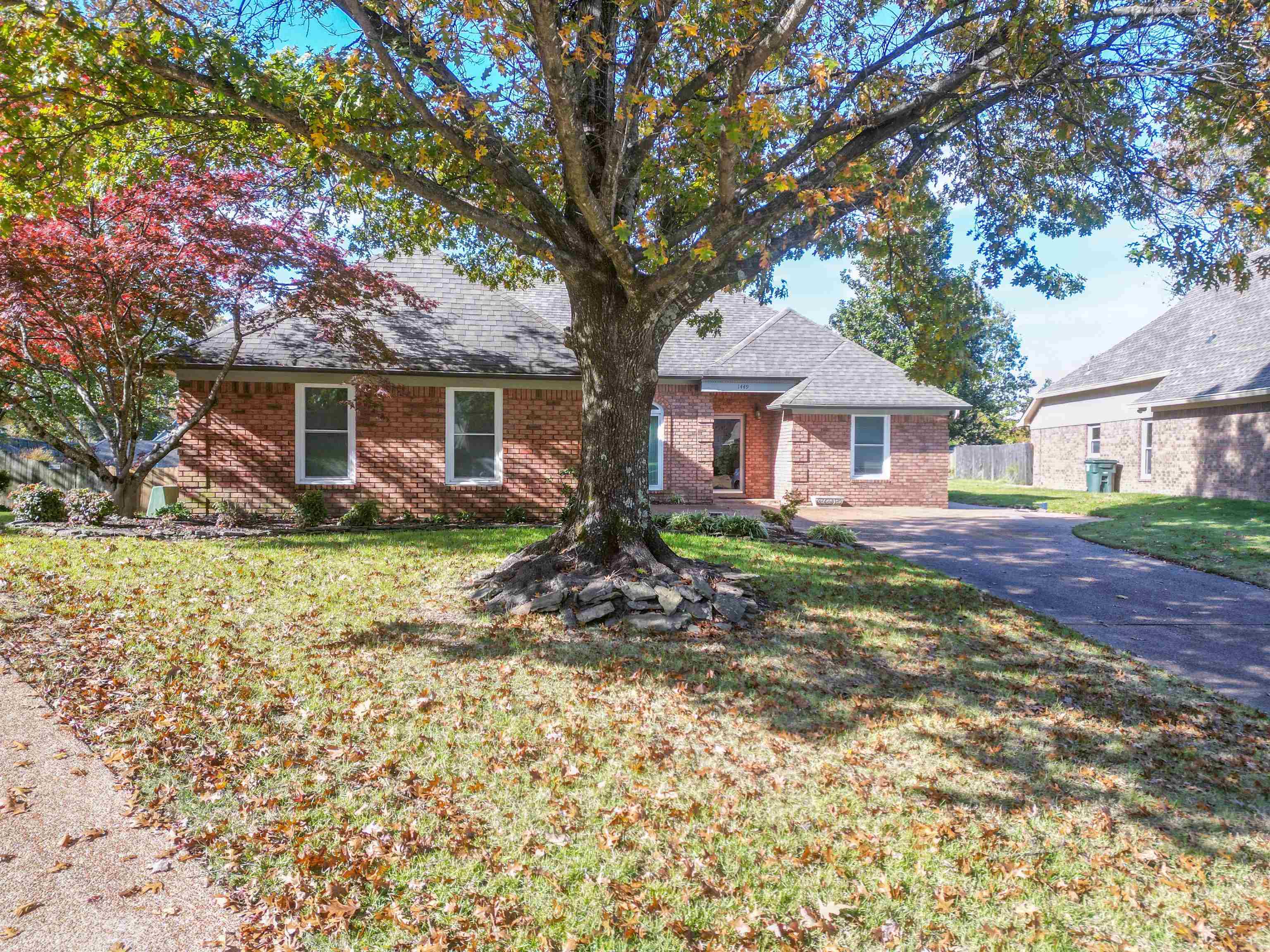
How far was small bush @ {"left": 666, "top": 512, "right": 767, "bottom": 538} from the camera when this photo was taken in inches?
447

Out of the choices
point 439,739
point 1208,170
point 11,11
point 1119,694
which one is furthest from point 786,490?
point 11,11

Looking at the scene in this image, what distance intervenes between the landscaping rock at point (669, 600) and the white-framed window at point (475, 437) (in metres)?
7.50

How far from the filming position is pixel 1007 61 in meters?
7.29

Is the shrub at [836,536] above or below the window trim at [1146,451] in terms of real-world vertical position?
below

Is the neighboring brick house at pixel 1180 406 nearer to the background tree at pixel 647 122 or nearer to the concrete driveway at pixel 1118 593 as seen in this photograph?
the concrete driveway at pixel 1118 593

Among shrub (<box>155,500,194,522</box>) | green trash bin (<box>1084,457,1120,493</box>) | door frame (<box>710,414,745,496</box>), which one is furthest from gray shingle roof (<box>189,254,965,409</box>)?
green trash bin (<box>1084,457,1120,493</box>)

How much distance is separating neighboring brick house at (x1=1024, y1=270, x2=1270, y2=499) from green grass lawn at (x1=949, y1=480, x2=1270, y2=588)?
89cm

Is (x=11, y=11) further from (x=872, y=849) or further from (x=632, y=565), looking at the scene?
(x=872, y=849)

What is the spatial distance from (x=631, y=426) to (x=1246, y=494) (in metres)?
18.2

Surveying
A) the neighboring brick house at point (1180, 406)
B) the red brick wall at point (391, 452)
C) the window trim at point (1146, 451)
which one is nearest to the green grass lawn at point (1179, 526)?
the window trim at point (1146, 451)

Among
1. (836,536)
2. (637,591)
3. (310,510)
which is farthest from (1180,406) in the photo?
(310,510)

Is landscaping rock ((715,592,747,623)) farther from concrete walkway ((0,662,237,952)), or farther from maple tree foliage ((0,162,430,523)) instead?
maple tree foliage ((0,162,430,523))

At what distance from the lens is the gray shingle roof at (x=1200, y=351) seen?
18.5m

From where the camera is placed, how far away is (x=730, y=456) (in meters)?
19.3
